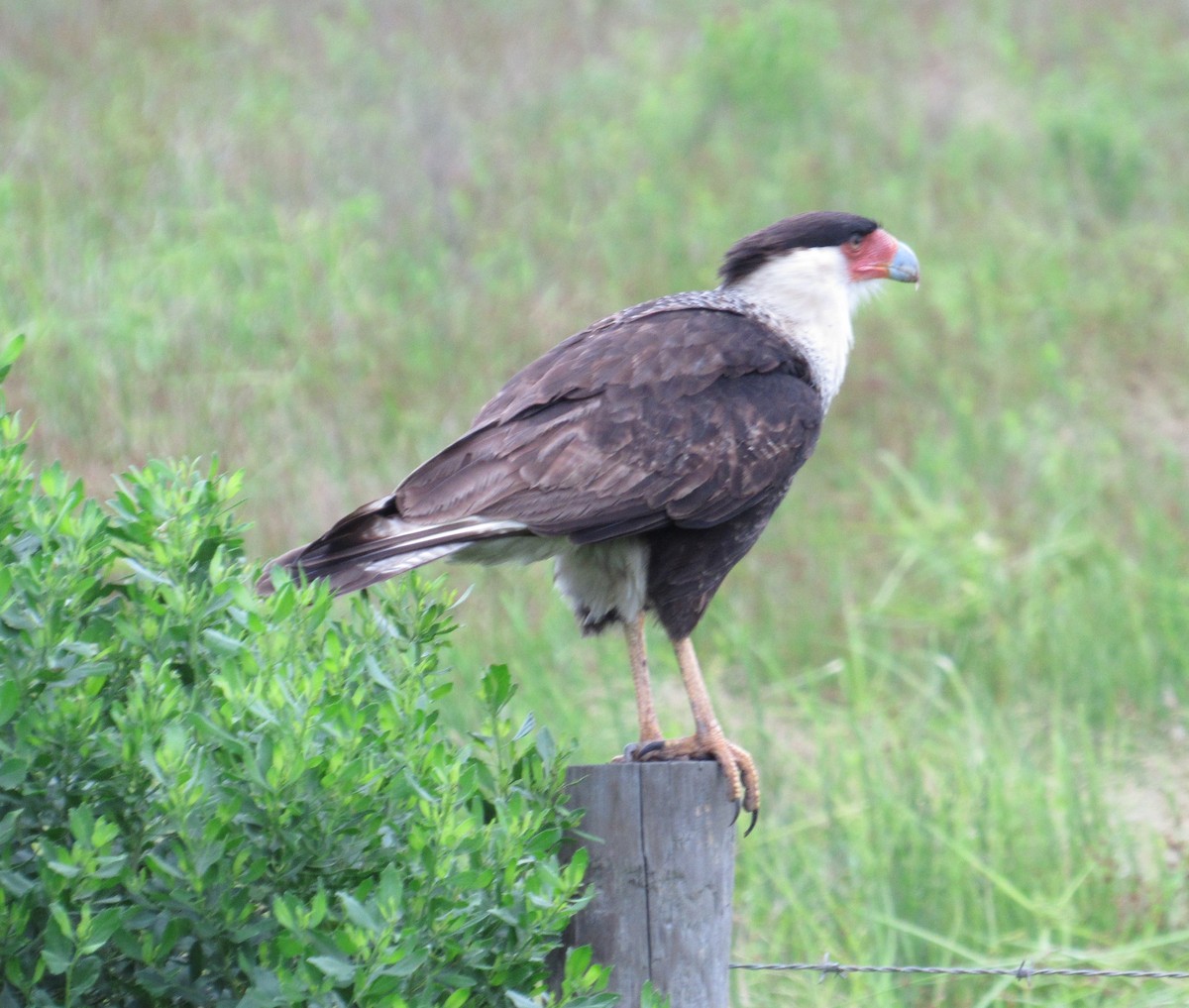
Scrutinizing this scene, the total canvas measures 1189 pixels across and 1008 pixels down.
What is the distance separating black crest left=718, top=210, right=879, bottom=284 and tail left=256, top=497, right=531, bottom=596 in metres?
1.16

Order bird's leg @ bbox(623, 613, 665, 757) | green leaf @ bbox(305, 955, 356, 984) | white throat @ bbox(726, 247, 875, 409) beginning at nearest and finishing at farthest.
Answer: green leaf @ bbox(305, 955, 356, 984) < bird's leg @ bbox(623, 613, 665, 757) < white throat @ bbox(726, 247, 875, 409)

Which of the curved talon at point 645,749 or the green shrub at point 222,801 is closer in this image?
the green shrub at point 222,801

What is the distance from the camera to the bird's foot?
2.92 metres

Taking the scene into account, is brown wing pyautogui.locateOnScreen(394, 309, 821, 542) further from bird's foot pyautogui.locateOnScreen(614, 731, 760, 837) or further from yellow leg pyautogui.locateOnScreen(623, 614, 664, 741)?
bird's foot pyautogui.locateOnScreen(614, 731, 760, 837)

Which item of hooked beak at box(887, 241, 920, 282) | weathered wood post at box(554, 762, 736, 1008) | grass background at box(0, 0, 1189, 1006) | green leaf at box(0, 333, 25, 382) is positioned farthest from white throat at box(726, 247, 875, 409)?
green leaf at box(0, 333, 25, 382)

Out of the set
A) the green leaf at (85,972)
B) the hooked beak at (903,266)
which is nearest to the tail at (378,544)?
the green leaf at (85,972)

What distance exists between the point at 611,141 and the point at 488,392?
3.25m

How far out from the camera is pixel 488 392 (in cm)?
728

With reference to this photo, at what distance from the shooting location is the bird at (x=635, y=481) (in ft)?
9.62

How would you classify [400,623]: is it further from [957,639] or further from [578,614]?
[957,639]

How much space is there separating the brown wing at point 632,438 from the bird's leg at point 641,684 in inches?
12.0

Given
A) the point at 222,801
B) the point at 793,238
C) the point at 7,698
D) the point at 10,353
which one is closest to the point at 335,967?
the point at 222,801

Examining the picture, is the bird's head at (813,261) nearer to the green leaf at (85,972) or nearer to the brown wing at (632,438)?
the brown wing at (632,438)

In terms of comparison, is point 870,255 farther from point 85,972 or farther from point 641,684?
point 85,972
